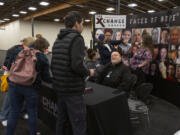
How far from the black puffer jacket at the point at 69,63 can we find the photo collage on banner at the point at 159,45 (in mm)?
1916

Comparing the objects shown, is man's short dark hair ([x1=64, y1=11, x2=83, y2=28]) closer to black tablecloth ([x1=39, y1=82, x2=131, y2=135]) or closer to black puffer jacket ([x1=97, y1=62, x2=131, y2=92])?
black tablecloth ([x1=39, y1=82, x2=131, y2=135])

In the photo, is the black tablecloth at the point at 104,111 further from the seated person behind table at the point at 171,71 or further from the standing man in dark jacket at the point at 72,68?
the seated person behind table at the point at 171,71

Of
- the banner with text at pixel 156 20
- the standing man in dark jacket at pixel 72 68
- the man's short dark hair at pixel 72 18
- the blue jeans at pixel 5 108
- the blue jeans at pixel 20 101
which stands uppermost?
the banner with text at pixel 156 20

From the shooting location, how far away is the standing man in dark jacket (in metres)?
1.36

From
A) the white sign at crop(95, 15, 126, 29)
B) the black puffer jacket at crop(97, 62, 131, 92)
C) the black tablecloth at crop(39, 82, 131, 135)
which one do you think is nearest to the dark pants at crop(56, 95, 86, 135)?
the black tablecloth at crop(39, 82, 131, 135)

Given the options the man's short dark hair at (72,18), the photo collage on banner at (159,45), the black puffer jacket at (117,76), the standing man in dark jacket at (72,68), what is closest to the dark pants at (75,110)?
the standing man in dark jacket at (72,68)

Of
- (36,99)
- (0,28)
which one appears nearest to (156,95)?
(36,99)

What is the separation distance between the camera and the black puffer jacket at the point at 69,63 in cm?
136

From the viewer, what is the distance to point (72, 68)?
4.47 ft

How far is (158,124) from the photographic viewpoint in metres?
Result: 2.71

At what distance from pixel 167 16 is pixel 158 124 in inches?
85.7

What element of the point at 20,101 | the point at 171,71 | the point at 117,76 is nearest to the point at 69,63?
the point at 20,101

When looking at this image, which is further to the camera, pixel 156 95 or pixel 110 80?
pixel 156 95

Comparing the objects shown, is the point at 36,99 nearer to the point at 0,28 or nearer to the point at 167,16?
the point at 167,16
